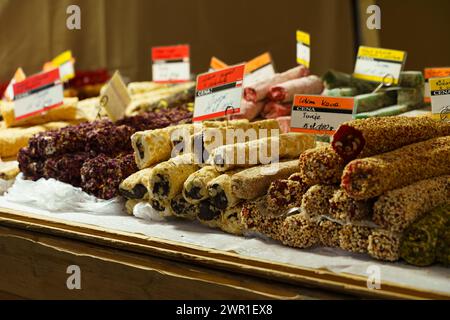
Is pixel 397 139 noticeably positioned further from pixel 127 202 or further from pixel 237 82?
pixel 127 202

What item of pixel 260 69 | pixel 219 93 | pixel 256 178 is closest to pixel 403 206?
pixel 256 178

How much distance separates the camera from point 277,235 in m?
2.07

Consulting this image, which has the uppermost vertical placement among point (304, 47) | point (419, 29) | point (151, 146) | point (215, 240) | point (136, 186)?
point (419, 29)

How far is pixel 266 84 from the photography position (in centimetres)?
341

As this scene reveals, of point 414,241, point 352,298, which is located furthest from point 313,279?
point 414,241

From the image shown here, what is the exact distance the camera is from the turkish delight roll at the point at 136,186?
238 cm

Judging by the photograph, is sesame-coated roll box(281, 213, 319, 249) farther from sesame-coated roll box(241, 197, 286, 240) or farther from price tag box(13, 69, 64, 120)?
price tag box(13, 69, 64, 120)

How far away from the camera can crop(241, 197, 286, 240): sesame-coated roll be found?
2.07 metres


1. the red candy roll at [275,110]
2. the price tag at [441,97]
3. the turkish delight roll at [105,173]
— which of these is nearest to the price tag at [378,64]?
the red candy roll at [275,110]

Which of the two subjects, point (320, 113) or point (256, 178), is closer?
point (256, 178)

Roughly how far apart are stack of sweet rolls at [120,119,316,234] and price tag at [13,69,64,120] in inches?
40.8

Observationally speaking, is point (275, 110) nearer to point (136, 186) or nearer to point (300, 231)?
point (136, 186)

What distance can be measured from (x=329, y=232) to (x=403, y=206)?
0.26 meters

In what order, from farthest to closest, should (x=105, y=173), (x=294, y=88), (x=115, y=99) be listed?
(x=294, y=88), (x=115, y=99), (x=105, y=173)
